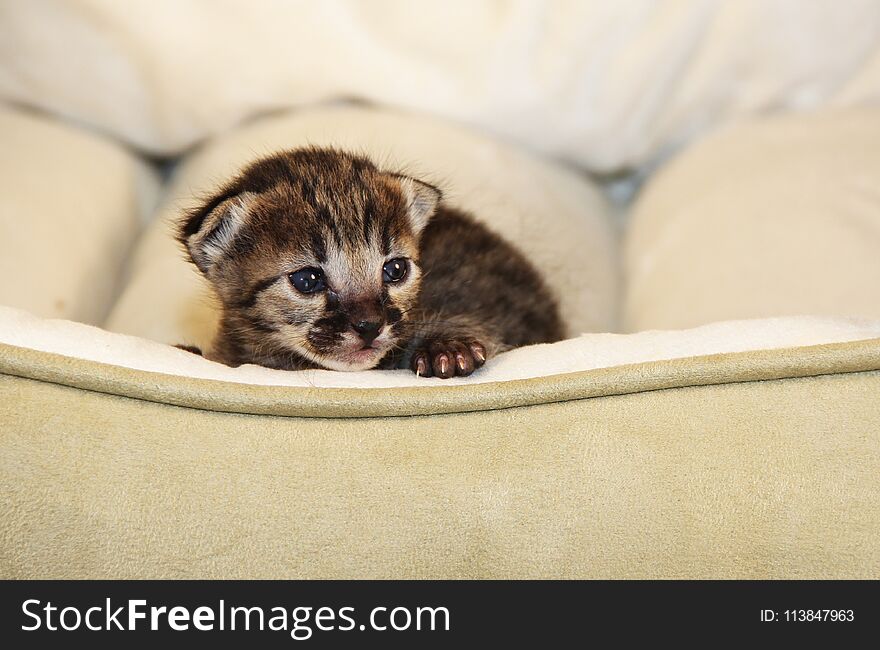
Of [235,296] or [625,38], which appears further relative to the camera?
[625,38]

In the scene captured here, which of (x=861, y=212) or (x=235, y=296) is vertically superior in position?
(x=861, y=212)

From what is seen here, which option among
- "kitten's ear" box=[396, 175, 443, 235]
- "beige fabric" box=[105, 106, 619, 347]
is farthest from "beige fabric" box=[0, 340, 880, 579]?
"beige fabric" box=[105, 106, 619, 347]

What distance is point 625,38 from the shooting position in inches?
119

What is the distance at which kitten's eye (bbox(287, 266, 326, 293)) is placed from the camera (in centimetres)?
177

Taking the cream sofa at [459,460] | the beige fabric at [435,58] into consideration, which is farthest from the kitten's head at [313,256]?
the beige fabric at [435,58]

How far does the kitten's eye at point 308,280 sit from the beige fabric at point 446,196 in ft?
1.30

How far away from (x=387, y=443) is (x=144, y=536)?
36 centimetres

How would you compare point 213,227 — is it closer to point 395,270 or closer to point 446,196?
point 395,270

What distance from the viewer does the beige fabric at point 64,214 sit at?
219 cm

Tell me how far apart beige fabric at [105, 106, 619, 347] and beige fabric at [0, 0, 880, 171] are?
116 millimetres

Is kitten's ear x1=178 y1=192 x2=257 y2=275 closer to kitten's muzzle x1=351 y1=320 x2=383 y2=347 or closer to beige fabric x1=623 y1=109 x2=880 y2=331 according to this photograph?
kitten's muzzle x1=351 y1=320 x2=383 y2=347

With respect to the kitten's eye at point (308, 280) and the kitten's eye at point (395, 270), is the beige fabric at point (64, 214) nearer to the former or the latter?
the kitten's eye at point (308, 280)
